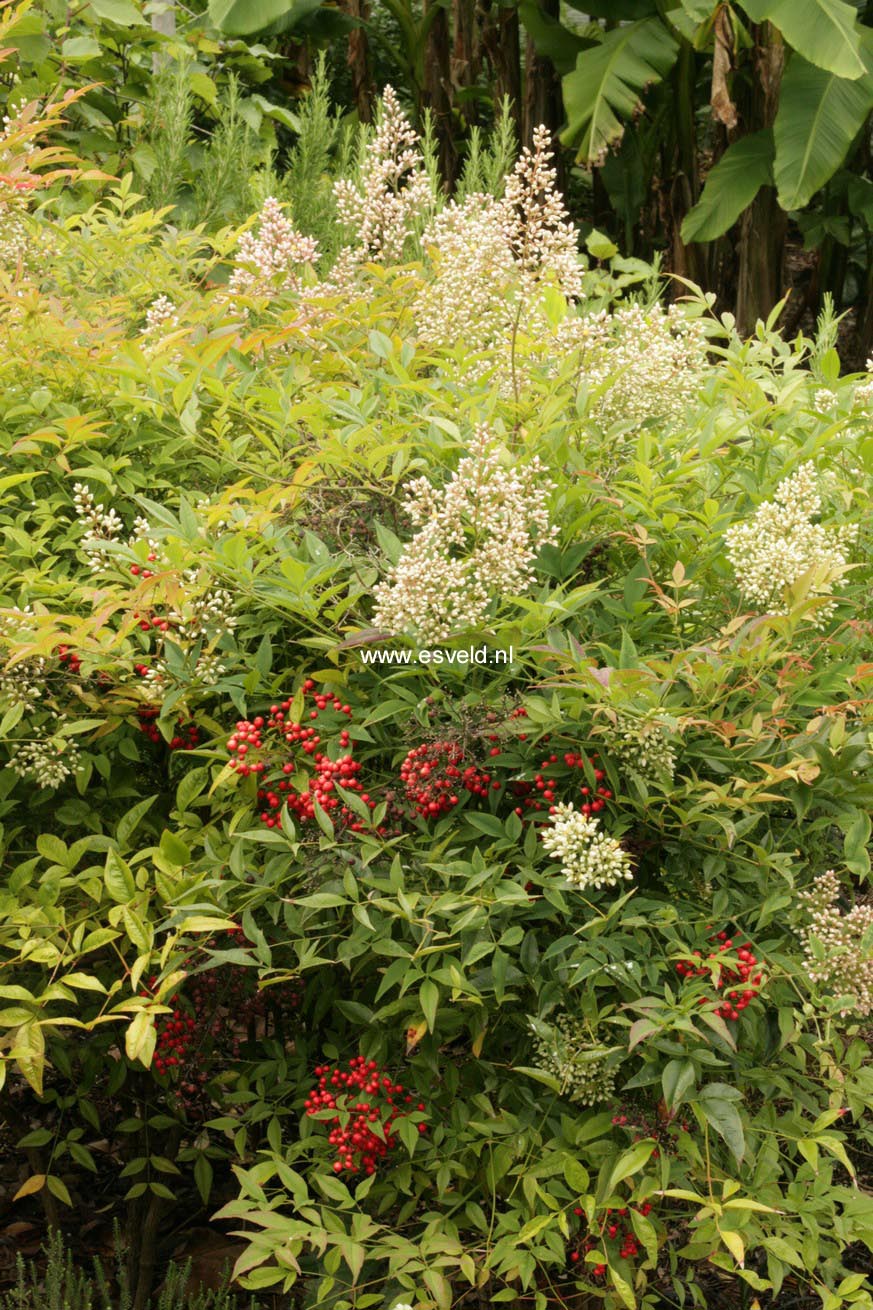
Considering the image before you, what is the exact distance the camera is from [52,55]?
5332 millimetres

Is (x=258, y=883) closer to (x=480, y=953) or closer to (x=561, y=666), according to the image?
(x=480, y=953)

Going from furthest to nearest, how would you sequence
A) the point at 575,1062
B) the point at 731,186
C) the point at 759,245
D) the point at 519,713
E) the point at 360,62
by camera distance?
the point at 360,62, the point at 759,245, the point at 731,186, the point at 519,713, the point at 575,1062

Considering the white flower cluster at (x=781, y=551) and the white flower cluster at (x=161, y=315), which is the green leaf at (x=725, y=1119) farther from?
the white flower cluster at (x=161, y=315)

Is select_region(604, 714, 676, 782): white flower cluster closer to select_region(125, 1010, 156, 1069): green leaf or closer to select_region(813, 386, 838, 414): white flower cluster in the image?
select_region(125, 1010, 156, 1069): green leaf

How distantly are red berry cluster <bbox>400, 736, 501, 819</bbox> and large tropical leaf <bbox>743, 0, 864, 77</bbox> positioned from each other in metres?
6.03

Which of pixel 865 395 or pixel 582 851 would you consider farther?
pixel 865 395

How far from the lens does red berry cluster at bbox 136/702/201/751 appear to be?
236 centimetres

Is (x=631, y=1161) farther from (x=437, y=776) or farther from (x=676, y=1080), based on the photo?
(x=437, y=776)

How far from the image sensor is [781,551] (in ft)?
6.86

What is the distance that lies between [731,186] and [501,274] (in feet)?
20.5

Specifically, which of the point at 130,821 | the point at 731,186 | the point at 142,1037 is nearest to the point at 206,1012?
the point at 130,821

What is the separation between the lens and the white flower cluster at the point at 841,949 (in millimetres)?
2008

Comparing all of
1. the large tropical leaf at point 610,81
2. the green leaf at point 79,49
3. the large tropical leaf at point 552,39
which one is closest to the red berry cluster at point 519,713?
the green leaf at point 79,49

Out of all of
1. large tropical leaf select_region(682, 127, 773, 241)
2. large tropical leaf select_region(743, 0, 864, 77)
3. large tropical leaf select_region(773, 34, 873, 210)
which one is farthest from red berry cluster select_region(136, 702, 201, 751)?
large tropical leaf select_region(682, 127, 773, 241)
